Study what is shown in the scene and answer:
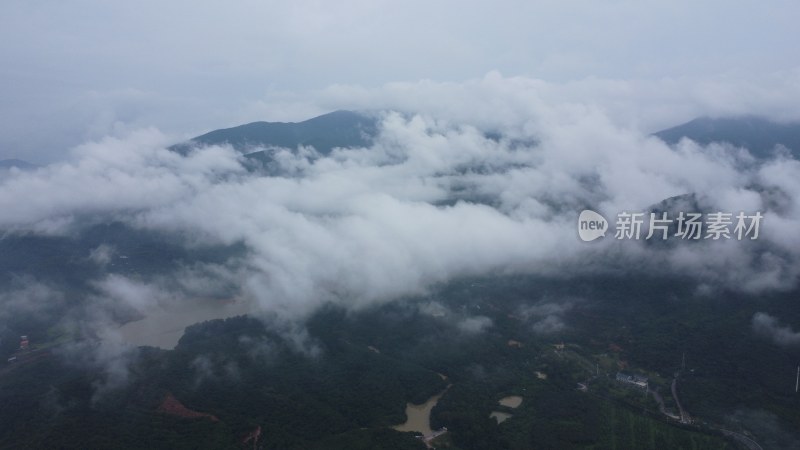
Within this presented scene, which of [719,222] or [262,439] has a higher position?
[719,222]

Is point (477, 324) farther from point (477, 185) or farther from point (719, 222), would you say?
point (477, 185)

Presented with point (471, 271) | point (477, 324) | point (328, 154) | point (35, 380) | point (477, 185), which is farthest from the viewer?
point (328, 154)

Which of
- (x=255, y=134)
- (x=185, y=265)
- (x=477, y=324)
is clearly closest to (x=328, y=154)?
(x=255, y=134)

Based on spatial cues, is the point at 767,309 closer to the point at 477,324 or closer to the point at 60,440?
the point at 477,324

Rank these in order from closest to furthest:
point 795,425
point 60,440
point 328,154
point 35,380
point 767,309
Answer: point 60,440 < point 795,425 < point 35,380 < point 767,309 < point 328,154

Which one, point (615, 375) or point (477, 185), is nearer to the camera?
point (615, 375)

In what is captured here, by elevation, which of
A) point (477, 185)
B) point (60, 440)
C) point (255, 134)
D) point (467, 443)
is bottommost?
point (467, 443)
